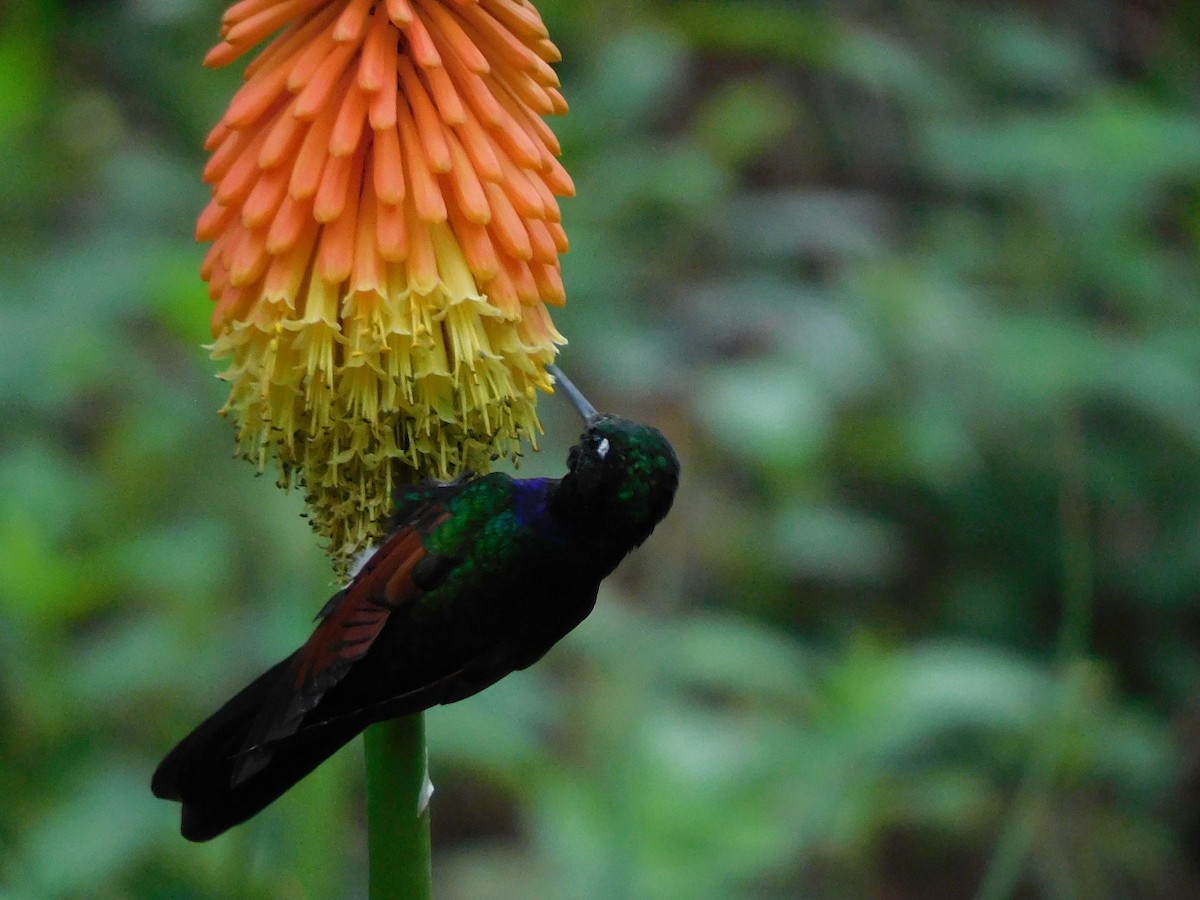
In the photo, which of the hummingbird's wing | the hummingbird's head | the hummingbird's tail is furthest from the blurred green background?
the hummingbird's head

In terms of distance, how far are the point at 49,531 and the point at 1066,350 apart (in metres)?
3.81

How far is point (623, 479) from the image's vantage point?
2.47m

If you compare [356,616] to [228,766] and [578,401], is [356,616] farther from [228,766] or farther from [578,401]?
[578,401]

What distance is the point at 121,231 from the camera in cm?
521

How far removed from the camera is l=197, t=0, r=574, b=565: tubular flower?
6.95ft

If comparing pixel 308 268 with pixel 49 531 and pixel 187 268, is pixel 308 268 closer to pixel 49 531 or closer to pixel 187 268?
pixel 187 268

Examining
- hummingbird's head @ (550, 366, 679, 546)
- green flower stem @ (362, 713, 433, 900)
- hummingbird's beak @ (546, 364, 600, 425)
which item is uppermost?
hummingbird's beak @ (546, 364, 600, 425)

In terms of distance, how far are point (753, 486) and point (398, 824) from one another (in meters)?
4.33

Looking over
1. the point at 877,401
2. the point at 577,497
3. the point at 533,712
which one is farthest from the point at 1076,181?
the point at 577,497

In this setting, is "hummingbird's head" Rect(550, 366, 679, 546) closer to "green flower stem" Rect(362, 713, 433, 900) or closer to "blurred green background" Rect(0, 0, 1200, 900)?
"green flower stem" Rect(362, 713, 433, 900)

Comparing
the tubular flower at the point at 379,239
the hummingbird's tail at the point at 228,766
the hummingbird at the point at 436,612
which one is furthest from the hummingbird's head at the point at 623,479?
the hummingbird's tail at the point at 228,766

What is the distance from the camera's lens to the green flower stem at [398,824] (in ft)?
6.28

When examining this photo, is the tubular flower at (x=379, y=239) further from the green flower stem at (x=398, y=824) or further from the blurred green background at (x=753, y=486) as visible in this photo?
the blurred green background at (x=753, y=486)

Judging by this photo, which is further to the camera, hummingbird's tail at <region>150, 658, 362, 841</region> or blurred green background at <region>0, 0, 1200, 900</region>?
blurred green background at <region>0, 0, 1200, 900</region>
